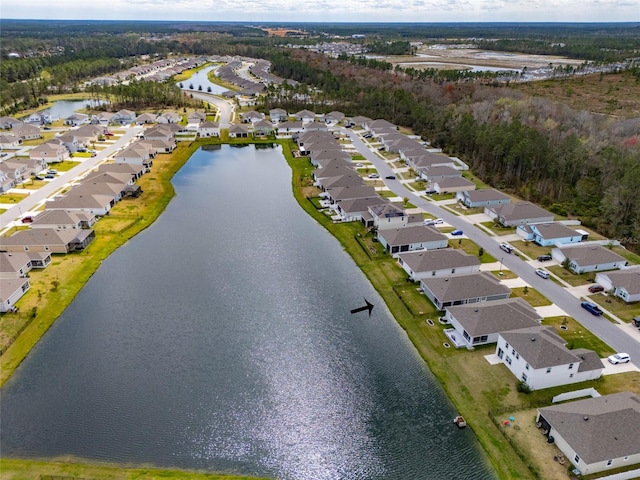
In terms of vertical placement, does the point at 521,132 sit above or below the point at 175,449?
above

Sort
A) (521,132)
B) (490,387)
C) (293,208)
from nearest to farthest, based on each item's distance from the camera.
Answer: (490,387) → (293,208) → (521,132)

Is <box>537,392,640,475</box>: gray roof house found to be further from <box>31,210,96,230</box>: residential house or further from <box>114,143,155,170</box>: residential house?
<box>114,143,155,170</box>: residential house

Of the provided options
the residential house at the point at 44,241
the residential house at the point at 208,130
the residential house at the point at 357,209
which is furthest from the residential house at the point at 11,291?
the residential house at the point at 208,130

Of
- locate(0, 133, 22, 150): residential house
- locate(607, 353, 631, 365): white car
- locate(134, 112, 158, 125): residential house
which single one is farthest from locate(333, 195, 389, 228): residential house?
locate(0, 133, 22, 150): residential house

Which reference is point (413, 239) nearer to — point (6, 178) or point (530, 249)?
point (530, 249)

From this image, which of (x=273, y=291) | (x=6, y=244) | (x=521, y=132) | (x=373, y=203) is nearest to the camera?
(x=273, y=291)

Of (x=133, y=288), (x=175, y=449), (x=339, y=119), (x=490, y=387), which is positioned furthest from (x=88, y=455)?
(x=339, y=119)

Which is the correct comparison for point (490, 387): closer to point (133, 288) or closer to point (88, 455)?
point (88, 455)
